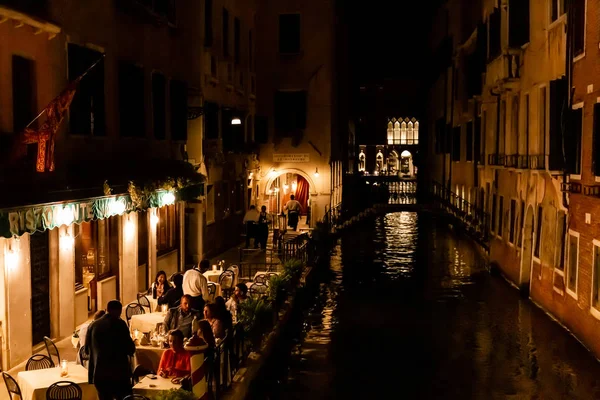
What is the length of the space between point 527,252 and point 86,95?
14.2 meters

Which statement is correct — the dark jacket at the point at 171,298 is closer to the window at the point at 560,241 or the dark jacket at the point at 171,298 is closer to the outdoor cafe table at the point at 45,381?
the outdoor cafe table at the point at 45,381

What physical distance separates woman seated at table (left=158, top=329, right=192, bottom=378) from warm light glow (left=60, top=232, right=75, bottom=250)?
16.4ft

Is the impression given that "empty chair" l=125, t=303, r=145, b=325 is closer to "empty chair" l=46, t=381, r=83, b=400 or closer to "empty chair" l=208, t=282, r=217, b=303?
"empty chair" l=208, t=282, r=217, b=303

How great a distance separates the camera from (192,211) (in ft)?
83.2

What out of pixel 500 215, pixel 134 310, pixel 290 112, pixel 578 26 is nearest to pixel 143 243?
pixel 134 310

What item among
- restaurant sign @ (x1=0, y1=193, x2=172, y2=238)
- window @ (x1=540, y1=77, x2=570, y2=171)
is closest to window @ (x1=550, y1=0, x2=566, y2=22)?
window @ (x1=540, y1=77, x2=570, y2=171)

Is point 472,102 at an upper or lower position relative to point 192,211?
upper

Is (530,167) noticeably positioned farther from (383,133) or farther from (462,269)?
(383,133)

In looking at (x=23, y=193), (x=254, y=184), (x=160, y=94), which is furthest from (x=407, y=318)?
(x=254, y=184)

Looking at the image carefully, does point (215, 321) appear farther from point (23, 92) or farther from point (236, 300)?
point (23, 92)

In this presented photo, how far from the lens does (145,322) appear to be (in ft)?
46.2

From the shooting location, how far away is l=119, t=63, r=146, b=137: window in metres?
18.0

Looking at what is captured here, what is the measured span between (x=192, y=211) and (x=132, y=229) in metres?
6.29

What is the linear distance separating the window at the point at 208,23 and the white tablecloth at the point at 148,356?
48.9 feet
